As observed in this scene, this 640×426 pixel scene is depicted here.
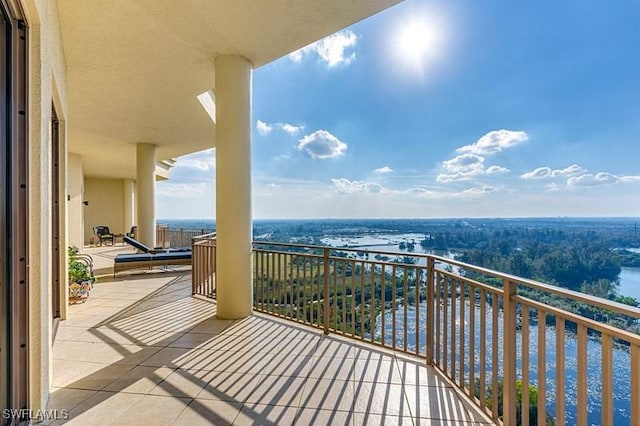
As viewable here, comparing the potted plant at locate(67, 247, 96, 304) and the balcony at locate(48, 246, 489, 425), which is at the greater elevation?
the potted plant at locate(67, 247, 96, 304)

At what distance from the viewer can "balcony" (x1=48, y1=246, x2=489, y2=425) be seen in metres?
1.91

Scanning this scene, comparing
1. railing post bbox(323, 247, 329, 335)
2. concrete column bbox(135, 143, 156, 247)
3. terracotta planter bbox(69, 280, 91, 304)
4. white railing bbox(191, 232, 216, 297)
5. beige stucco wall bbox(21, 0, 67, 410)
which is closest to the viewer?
beige stucco wall bbox(21, 0, 67, 410)

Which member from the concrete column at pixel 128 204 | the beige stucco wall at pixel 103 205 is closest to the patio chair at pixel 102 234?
the concrete column at pixel 128 204

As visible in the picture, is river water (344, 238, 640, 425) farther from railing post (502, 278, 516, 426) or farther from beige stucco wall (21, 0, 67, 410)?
beige stucco wall (21, 0, 67, 410)

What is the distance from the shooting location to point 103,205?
1494 centimetres

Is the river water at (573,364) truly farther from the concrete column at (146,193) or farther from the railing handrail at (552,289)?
the concrete column at (146,193)

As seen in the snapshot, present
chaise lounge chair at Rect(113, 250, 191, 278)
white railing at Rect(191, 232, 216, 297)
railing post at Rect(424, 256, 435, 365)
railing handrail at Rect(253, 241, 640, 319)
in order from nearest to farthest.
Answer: railing handrail at Rect(253, 241, 640, 319) < railing post at Rect(424, 256, 435, 365) < white railing at Rect(191, 232, 216, 297) < chaise lounge chair at Rect(113, 250, 191, 278)

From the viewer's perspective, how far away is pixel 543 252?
4.07 metres

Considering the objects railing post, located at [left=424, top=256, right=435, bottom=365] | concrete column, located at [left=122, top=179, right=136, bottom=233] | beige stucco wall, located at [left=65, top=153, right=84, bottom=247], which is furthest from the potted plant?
concrete column, located at [left=122, top=179, right=136, bottom=233]

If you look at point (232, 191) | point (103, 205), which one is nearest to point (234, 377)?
point (232, 191)

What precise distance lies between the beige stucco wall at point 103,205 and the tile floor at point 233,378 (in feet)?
44.6

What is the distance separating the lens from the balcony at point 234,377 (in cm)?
191

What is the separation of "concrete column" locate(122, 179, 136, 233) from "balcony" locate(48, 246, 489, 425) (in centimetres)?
1311

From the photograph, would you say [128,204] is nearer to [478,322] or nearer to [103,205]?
[103,205]
